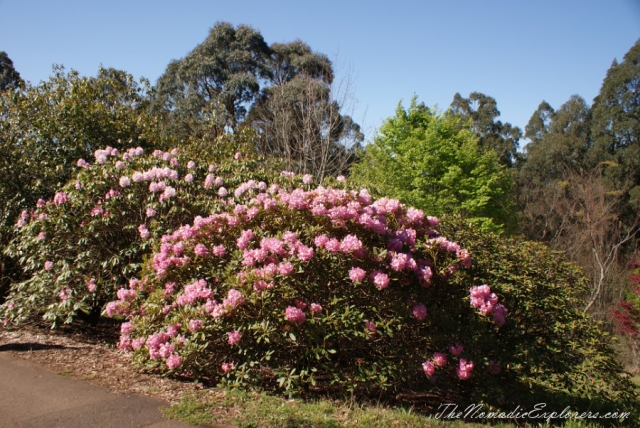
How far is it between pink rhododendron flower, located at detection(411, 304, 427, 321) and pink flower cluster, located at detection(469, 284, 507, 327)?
476 millimetres

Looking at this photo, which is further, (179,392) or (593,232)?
(593,232)

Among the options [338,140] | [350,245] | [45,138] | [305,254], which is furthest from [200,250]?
[338,140]

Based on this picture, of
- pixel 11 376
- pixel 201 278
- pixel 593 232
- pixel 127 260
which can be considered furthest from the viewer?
pixel 593 232

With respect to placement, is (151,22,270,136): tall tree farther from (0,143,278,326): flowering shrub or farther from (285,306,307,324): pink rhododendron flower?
(285,306,307,324): pink rhododendron flower

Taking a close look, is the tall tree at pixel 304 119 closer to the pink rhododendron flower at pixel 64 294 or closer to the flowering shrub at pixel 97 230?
the flowering shrub at pixel 97 230

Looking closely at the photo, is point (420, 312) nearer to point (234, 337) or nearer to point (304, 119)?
point (234, 337)

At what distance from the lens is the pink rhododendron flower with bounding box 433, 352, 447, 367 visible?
12.8ft

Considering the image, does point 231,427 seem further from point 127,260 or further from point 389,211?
point 127,260

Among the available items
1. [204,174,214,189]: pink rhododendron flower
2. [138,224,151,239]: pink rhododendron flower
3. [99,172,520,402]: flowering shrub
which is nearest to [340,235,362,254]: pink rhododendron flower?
[99,172,520,402]: flowering shrub

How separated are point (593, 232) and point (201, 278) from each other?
1612cm

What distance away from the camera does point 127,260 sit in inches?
247

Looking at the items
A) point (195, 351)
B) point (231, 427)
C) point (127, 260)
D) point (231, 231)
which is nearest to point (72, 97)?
point (127, 260)

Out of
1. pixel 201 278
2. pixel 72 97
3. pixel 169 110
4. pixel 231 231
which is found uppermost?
pixel 169 110

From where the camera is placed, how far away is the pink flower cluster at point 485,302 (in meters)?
3.98
